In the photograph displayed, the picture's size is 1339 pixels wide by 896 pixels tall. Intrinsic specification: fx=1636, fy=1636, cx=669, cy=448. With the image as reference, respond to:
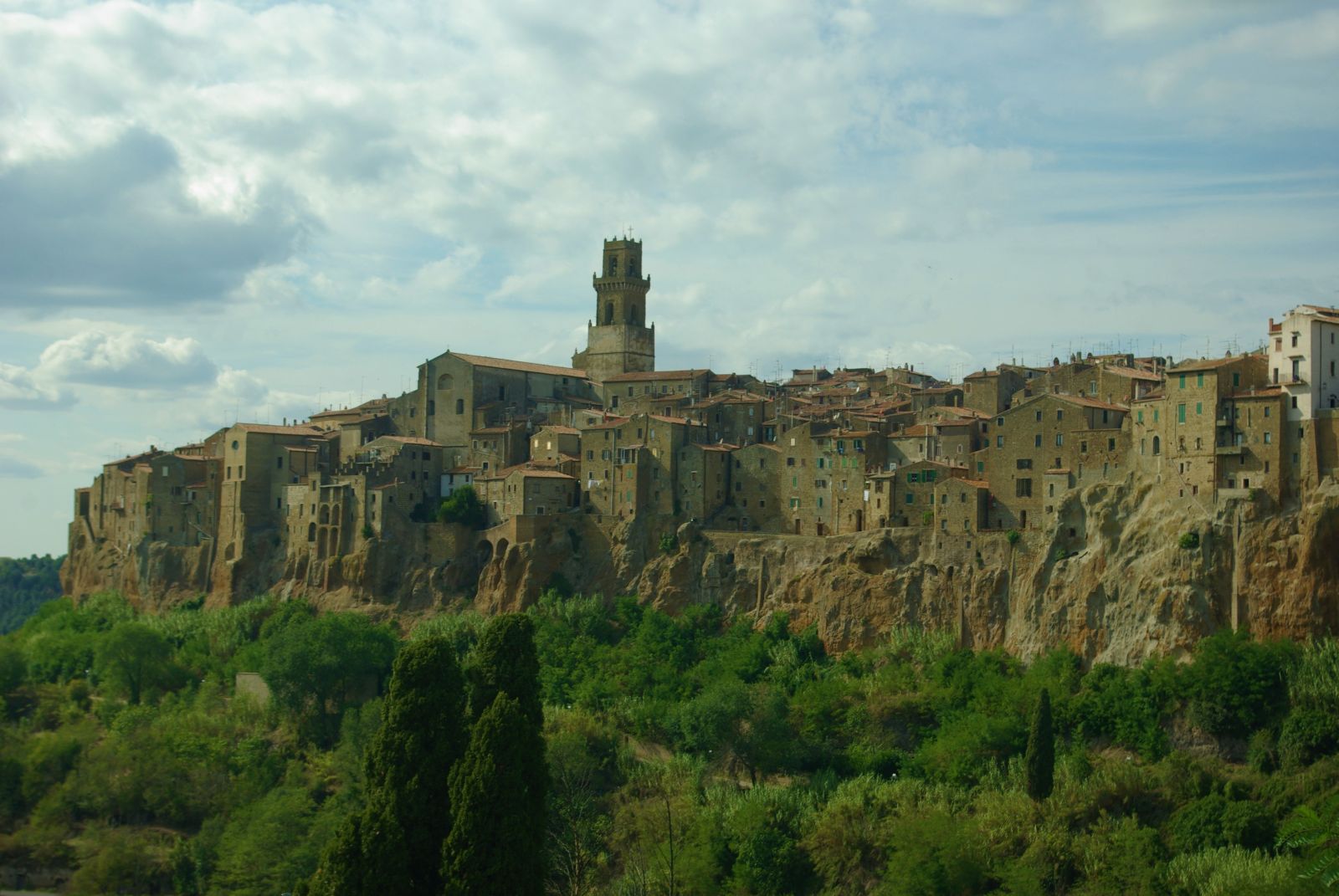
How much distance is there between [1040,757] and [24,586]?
416ft

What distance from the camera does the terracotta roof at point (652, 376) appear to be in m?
82.2

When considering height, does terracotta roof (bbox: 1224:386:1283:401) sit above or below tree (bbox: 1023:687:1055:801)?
above

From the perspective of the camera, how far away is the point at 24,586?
513ft

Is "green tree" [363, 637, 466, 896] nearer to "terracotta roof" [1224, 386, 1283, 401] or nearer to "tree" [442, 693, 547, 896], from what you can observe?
"tree" [442, 693, 547, 896]

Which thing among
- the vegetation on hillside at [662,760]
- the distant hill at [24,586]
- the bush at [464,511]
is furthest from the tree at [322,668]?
the distant hill at [24,586]

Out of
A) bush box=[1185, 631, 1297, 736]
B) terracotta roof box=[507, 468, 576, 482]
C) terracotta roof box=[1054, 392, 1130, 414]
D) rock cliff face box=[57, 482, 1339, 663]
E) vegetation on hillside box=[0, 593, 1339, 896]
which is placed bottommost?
vegetation on hillside box=[0, 593, 1339, 896]

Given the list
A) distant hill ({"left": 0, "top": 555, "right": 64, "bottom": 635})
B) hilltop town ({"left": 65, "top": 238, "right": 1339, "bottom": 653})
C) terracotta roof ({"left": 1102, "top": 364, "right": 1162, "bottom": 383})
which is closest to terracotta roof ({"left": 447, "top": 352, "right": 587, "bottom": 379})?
hilltop town ({"left": 65, "top": 238, "right": 1339, "bottom": 653})

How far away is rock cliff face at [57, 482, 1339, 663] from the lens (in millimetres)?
54312

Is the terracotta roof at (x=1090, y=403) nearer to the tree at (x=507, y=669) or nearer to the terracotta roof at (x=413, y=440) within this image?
the tree at (x=507, y=669)

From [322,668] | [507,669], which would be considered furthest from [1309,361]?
[322,668]

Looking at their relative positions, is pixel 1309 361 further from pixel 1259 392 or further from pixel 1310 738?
pixel 1310 738

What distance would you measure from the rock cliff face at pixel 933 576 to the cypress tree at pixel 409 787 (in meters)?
27.4

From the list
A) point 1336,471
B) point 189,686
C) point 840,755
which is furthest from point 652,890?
point 189,686

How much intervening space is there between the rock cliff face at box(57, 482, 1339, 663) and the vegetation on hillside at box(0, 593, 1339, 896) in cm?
116
